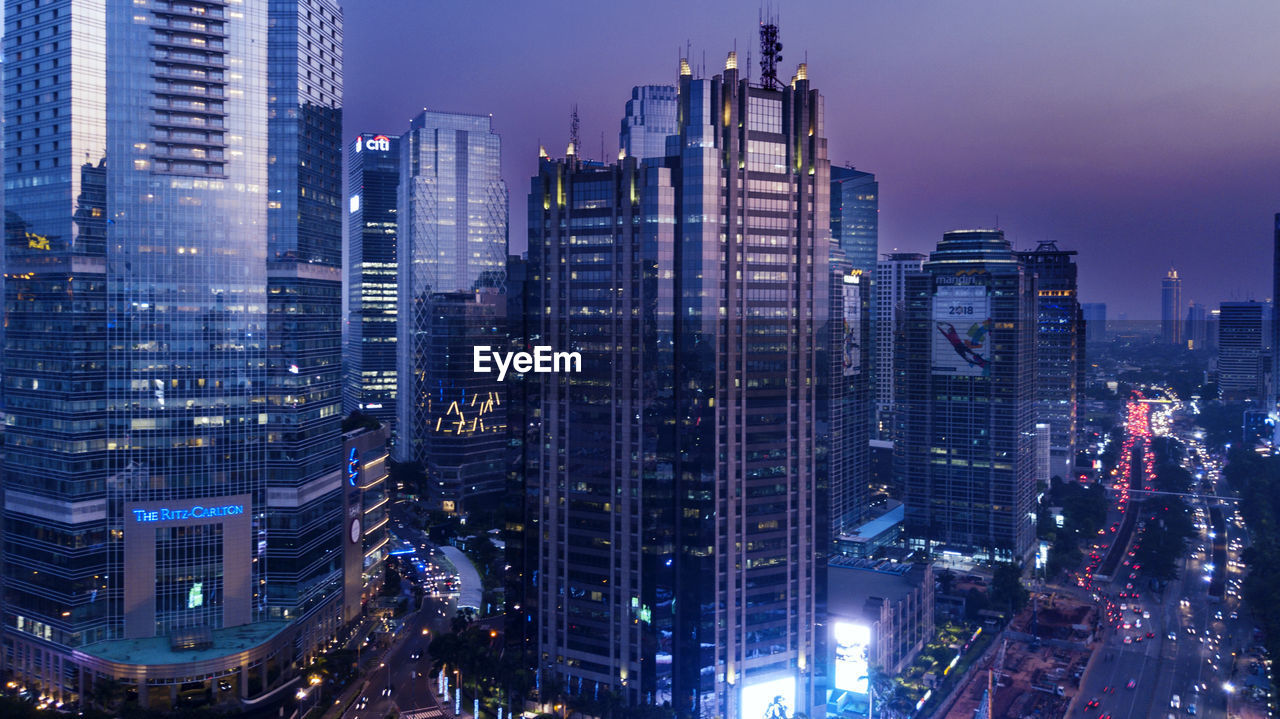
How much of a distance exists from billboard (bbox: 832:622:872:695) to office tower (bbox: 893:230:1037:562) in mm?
71373

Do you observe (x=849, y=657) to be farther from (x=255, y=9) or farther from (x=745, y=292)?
(x=255, y=9)

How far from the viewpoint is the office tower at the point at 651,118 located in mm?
143750

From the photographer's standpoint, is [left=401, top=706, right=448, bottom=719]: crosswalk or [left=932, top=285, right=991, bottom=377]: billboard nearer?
[left=401, top=706, right=448, bottom=719]: crosswalk

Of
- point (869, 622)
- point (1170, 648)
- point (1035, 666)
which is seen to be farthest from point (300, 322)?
point (1170, 648)

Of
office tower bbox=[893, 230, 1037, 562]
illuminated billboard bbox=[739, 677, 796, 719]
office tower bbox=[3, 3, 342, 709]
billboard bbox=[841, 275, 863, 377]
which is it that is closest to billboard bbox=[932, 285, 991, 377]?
office tower bbox=[893, 230, 1037, 562]

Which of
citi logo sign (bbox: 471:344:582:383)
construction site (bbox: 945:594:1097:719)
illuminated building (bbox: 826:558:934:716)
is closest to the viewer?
illuminated building (bbox: 826:558:934:716)

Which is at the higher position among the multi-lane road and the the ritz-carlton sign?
the the ritz-carlton sign

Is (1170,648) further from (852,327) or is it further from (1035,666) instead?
(852,327)

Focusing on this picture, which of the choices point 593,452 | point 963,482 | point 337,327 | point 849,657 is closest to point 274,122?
point 337,327

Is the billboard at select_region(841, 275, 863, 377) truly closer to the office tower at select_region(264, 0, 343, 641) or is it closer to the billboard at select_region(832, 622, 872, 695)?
the billboard at select_region(832, 622, 872, 695)

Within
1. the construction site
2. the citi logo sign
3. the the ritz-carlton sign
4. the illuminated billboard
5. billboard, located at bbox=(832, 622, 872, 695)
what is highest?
the citi logo sign

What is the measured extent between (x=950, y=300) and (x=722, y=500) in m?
86.7

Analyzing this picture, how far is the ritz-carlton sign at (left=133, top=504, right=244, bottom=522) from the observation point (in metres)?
95.8

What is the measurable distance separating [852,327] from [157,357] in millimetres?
129990
